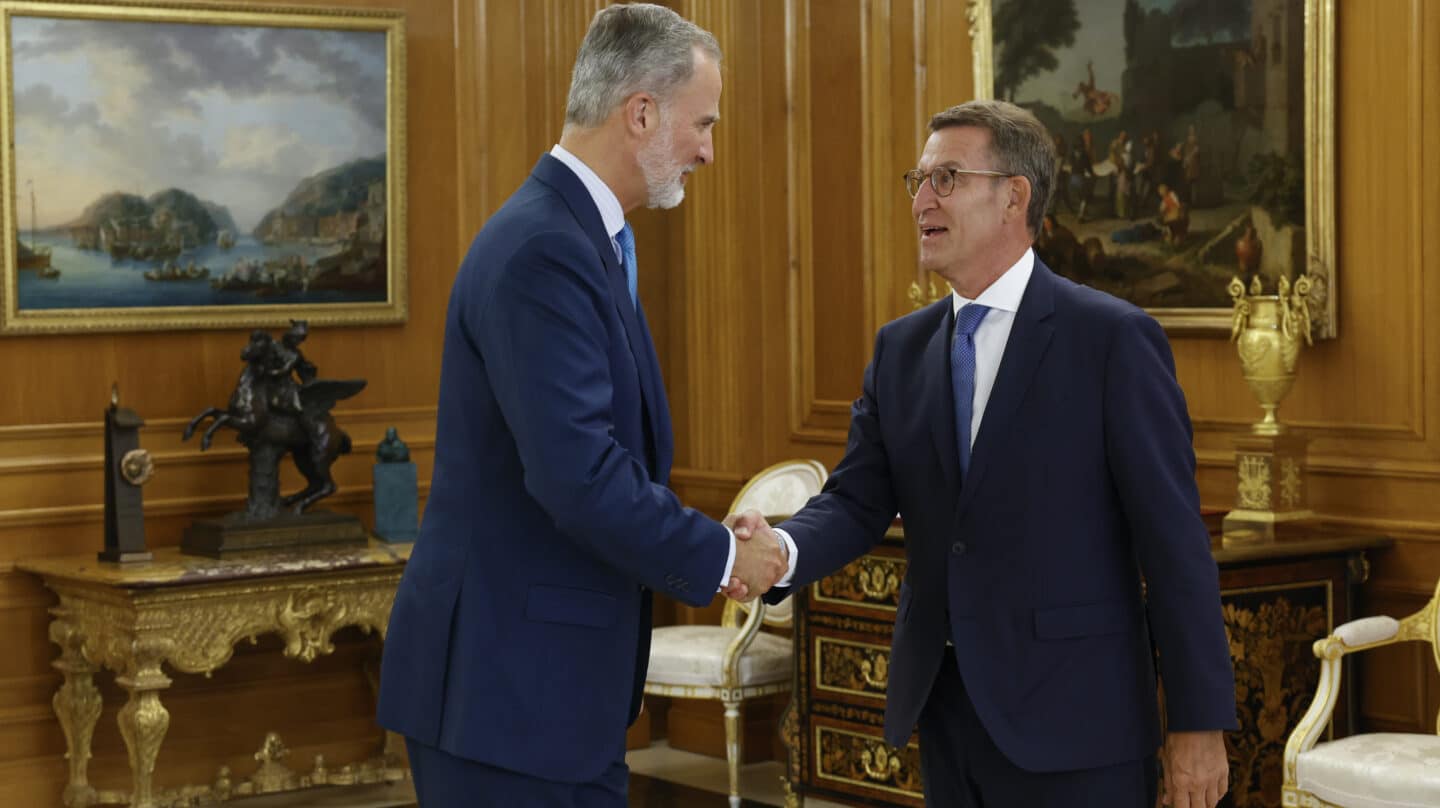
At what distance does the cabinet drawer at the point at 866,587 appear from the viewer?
211 inches

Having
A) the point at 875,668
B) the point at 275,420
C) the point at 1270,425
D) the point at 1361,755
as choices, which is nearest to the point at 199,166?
the point at 275,420

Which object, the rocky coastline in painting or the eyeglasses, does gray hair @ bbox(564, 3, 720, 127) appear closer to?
the eyeglasses

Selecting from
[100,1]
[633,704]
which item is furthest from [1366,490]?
[100,1]

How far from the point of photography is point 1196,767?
2852 mm

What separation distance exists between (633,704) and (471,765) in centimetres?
27

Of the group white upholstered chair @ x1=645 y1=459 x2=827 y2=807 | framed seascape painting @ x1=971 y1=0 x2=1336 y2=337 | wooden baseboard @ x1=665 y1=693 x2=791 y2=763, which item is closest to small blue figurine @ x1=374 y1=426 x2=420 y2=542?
white upholstered chair @ x1=645 y1=459 x2=827 y2=807

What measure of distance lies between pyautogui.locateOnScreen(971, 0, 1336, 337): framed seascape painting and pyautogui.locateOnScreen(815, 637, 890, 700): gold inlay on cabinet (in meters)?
1.34

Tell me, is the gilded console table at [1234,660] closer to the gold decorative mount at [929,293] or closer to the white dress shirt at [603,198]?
the gold decorative mount at [929,293]

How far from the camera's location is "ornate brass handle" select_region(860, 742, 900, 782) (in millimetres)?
5406

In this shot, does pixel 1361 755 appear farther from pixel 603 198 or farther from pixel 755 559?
pixel 603 198

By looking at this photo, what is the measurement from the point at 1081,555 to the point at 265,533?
3806mm

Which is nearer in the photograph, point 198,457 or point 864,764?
point 864,764

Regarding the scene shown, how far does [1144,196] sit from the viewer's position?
553cm

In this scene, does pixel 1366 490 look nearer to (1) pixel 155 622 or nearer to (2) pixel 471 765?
(2) pixel 471 765
